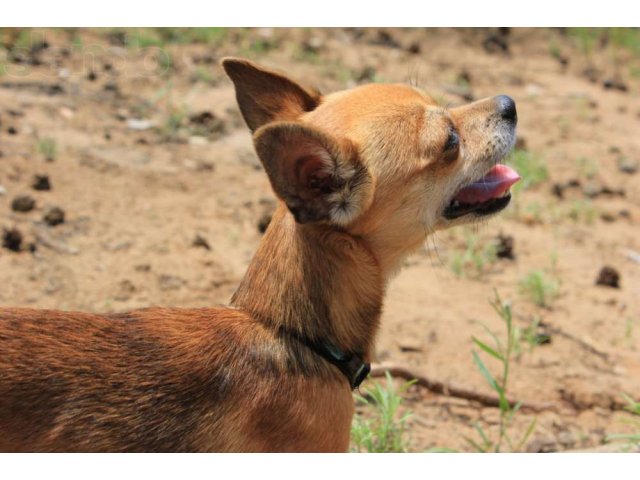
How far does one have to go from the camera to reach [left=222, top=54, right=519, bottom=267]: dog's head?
3330 millimetres

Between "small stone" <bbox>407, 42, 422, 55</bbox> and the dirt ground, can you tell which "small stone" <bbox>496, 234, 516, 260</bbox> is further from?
"small stone" <bbox>407, 42, 422, 55</bbox>

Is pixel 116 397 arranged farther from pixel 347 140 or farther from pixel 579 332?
pixel 579 332

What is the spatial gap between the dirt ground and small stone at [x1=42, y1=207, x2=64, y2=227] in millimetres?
18

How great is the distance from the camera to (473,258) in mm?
6199

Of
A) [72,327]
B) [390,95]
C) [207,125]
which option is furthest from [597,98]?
[72,327]

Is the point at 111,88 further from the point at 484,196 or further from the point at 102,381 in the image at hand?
the point at 102,381

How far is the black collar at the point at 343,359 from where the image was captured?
358 cm

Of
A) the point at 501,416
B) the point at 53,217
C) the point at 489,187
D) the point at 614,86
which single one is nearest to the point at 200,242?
the point at 53,217

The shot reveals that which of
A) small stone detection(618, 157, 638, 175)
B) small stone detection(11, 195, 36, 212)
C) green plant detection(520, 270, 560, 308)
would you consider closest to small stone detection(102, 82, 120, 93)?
small stone detection(11, 195, 36, 212)

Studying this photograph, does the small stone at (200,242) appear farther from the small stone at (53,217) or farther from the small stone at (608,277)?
the small stone at (608,277)

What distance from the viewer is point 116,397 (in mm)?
3246

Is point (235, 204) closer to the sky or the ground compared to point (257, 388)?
closer to the sky

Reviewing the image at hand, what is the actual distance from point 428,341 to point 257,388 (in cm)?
206

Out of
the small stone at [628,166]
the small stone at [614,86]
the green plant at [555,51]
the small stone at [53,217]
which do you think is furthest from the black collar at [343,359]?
the green plant at [555,51]
